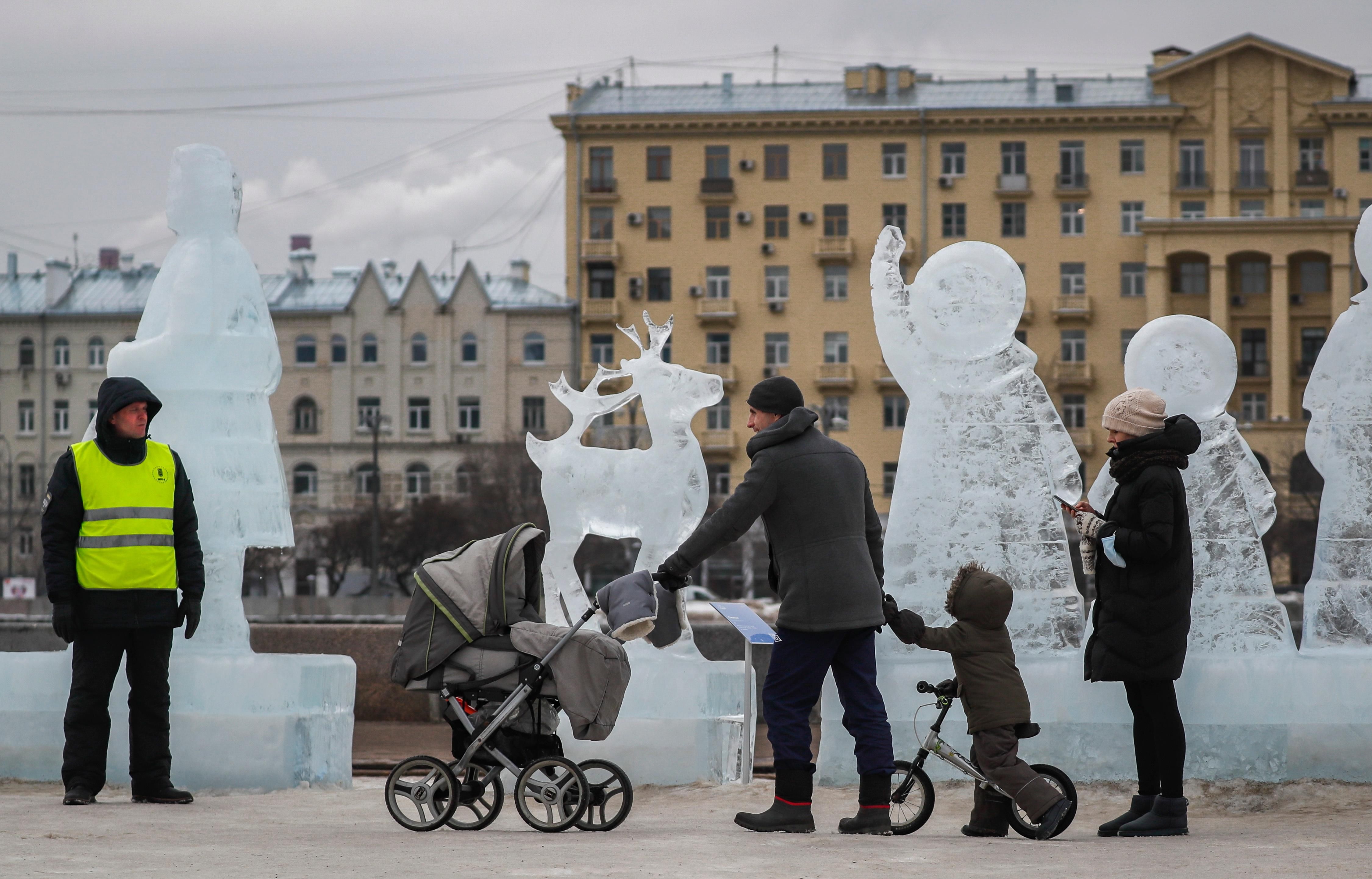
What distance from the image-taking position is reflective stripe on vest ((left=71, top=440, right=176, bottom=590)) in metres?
7.47

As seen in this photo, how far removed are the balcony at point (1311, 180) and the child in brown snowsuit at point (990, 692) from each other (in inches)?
2135

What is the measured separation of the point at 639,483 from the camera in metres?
8.72

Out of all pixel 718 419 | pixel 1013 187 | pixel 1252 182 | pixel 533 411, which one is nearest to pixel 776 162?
pixel 1013 187

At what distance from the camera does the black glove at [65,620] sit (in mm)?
7324

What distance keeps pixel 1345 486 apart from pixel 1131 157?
51.3 meters

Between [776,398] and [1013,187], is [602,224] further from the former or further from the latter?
[776,398]

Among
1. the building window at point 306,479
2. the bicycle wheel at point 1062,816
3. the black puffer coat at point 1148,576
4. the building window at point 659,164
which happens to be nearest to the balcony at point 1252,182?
the building window at point 659,164

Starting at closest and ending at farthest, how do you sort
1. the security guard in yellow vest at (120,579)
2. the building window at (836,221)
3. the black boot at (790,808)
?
the black boot at (790,808), the security guard in yellow vest at (120,579), the building window at (836,221)

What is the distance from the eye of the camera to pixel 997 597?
6.57m

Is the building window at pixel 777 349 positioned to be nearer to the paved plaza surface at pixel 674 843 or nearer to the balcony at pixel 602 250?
the balcony at pixel 602 250

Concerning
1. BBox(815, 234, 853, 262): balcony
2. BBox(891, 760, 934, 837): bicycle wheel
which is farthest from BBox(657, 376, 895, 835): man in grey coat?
BBox(815, 234, 853, 262): balcony

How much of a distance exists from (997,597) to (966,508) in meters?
1.57

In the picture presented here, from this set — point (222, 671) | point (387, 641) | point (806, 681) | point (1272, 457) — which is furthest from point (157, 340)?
point (1272, 457)

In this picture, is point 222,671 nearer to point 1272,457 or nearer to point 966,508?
point 966,508
